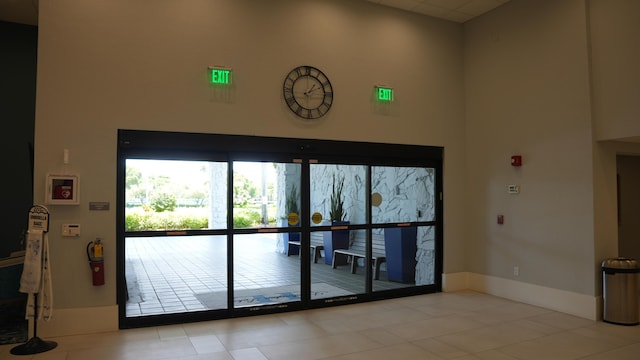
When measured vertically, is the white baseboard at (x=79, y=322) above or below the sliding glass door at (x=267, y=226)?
below

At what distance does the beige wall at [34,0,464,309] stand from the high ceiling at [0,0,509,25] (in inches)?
6.3

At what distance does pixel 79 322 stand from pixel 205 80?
3.02m

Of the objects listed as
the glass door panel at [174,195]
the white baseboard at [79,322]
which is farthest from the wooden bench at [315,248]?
the white baseboard at [79,322]

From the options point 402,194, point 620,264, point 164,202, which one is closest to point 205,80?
point 164,202

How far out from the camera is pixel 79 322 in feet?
15.7

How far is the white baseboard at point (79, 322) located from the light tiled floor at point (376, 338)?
0.11 m

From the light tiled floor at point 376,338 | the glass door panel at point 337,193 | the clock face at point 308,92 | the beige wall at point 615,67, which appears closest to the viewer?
the light tiled floor at point 376,338

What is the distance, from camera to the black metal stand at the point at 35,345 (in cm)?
423

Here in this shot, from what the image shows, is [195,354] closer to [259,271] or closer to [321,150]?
[259,271]

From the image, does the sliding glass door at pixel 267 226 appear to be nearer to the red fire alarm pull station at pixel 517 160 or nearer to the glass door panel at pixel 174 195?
the glass door panel at pixel 174 195

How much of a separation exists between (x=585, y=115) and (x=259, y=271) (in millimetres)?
4586

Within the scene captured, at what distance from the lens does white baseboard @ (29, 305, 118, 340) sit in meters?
4.64

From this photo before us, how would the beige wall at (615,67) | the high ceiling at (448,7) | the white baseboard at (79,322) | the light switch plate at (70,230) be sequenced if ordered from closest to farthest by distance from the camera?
the white baseboard at (79,322), the light switch plate at (70,230), the beige wall at (615,67), the high ceiling at (448,7)

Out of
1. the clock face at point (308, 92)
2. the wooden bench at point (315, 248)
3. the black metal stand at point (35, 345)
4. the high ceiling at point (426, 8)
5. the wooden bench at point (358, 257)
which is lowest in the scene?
the black metal stand at point (35, 345)
